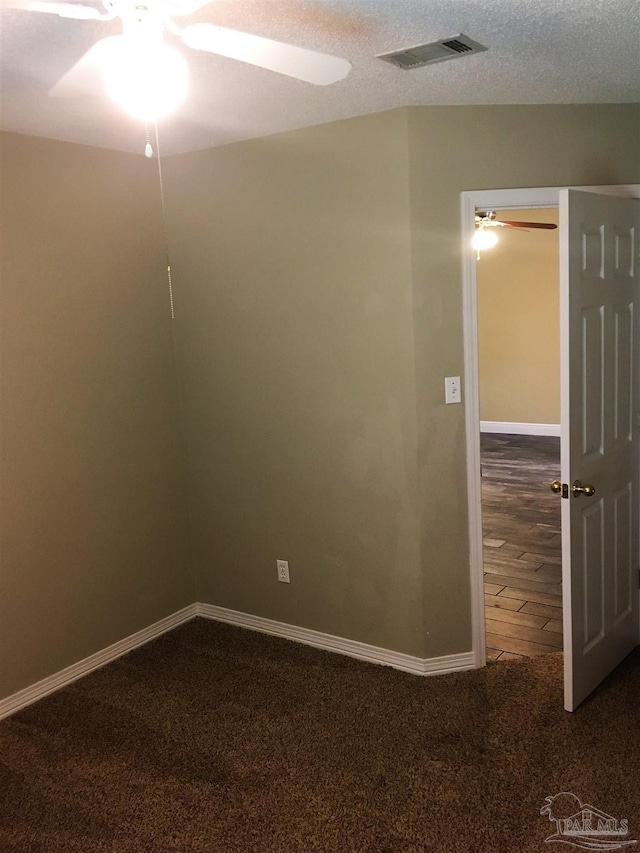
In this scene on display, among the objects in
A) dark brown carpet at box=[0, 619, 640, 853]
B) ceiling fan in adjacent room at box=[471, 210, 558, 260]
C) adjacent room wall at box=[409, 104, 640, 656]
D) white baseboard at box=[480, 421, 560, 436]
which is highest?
ceiling fan in adjacent room at box=[471, 210, 558, 260]

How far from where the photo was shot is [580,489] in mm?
2682

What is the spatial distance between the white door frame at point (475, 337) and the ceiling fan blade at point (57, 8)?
5.50ft

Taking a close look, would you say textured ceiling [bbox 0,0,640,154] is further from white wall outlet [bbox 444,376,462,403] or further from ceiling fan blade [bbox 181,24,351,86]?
white wall outlet [bbox 444,376,462,403]

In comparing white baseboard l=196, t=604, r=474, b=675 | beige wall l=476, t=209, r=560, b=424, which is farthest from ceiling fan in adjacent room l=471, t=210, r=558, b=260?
white baseboard l=196, t=604, r=474, b=675

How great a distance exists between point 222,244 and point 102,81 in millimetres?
1175

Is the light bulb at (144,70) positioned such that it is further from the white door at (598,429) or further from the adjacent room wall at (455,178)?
the white door at (598,429)

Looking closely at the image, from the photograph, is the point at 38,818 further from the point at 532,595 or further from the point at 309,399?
the point at 532,595

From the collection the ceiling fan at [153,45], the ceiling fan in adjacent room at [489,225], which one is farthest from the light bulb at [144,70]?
the ceiling fan in adjacent room at [489,225]

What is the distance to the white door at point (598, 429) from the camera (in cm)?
262

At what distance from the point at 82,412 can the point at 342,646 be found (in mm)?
1571

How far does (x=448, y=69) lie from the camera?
2.36 metres

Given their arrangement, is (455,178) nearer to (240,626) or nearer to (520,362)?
(240,626)

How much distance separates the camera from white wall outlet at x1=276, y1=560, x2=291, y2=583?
352 cm

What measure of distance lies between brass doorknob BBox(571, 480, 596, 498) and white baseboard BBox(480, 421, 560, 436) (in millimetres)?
5336
